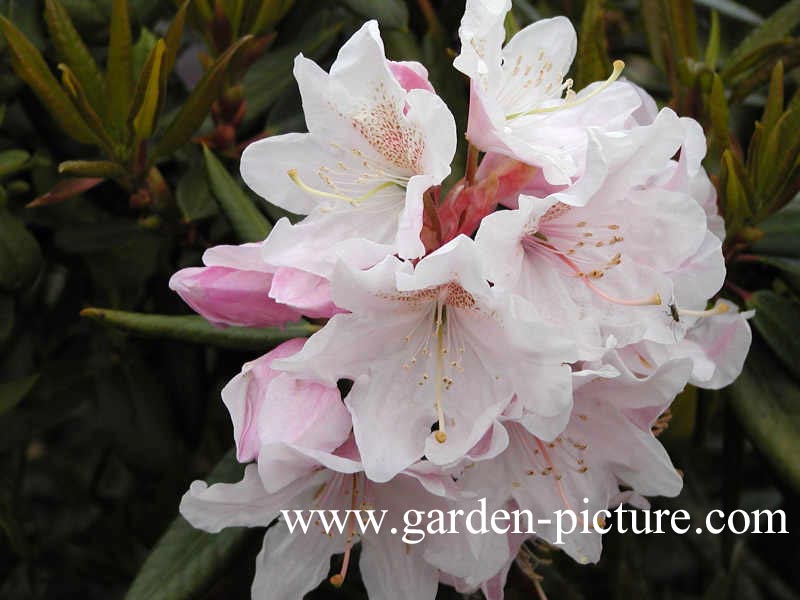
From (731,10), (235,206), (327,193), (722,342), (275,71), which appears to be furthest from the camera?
(731,10)

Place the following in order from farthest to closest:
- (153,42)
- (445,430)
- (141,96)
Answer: (153,42)
(141,96)
(445,430)

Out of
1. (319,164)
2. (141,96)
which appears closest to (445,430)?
(319,164)

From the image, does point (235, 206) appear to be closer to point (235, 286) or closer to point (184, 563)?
point (235, 286)

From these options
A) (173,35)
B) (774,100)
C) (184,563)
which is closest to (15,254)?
(173,35)

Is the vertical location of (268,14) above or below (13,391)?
above

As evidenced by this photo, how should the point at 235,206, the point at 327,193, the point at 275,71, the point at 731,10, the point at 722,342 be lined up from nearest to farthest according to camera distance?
the point at 327,193, the point at 722,342, the point at 235,206, the point at 275,71, the point at 731,10

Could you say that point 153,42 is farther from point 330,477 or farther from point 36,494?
point 36,494

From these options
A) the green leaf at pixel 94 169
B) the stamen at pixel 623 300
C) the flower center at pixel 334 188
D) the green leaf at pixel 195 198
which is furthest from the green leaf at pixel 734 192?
the green leaf at pixel 94 169

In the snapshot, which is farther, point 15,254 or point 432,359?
point 15,254
